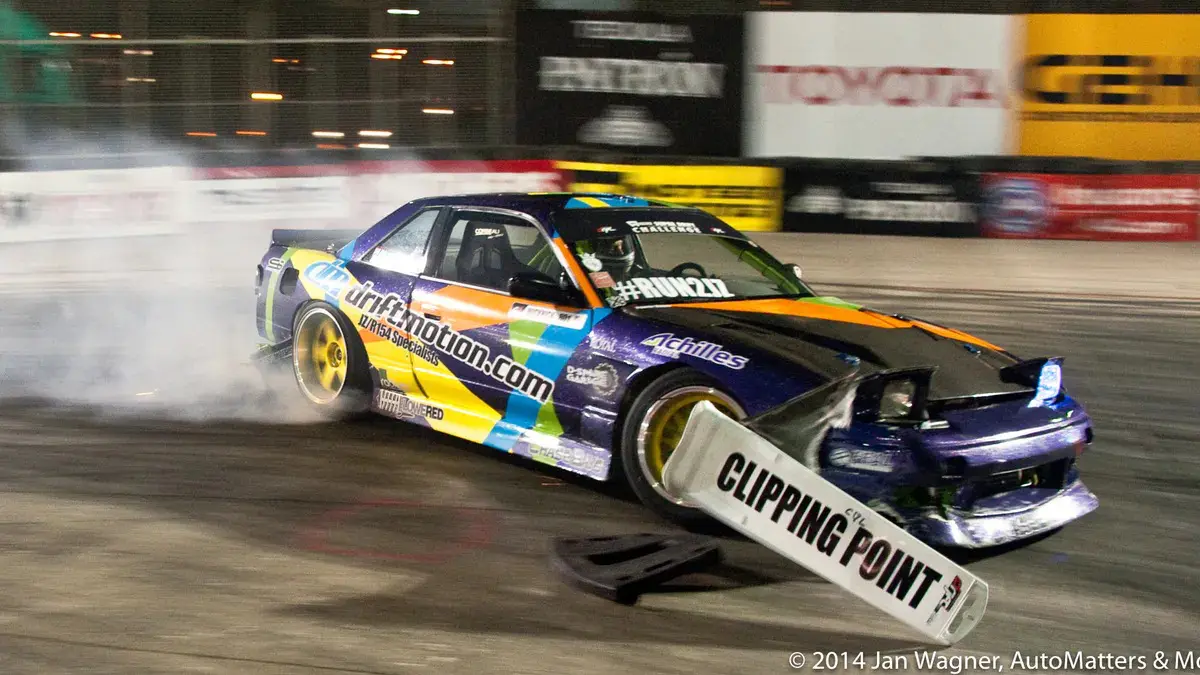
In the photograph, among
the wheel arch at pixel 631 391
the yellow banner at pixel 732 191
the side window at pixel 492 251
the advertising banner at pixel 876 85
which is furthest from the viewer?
the advertising banner at pixel 876 85

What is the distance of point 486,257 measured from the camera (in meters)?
6.11

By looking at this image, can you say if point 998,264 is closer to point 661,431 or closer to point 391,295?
point 391,295

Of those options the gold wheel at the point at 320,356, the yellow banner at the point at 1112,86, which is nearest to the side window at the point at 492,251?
the gold wheel at the point at 320,356

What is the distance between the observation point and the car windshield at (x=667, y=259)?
218 inches

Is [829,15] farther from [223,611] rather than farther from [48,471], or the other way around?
[223,611]

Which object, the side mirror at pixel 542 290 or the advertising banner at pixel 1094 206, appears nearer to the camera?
the side mirror at pixel 542 290

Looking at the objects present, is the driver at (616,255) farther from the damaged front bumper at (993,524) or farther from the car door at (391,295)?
the damaged front bumper at (993,524)

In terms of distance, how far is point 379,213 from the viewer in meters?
16.1

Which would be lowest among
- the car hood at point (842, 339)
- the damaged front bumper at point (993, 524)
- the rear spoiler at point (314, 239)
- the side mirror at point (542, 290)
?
the damaged front bumper at point (993, 524)

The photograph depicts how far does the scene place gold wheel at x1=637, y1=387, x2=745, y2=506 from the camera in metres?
4.91

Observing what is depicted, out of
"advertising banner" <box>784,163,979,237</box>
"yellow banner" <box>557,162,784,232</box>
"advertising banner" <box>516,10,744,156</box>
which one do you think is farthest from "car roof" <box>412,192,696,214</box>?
"advertising banner" <box>516,10,744,156</box>

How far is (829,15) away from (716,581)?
16580 mm

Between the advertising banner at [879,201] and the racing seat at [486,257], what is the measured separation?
11.3 metres

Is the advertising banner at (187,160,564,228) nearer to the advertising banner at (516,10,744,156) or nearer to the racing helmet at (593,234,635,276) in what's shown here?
the advertising banner at (516,10,744,156)
